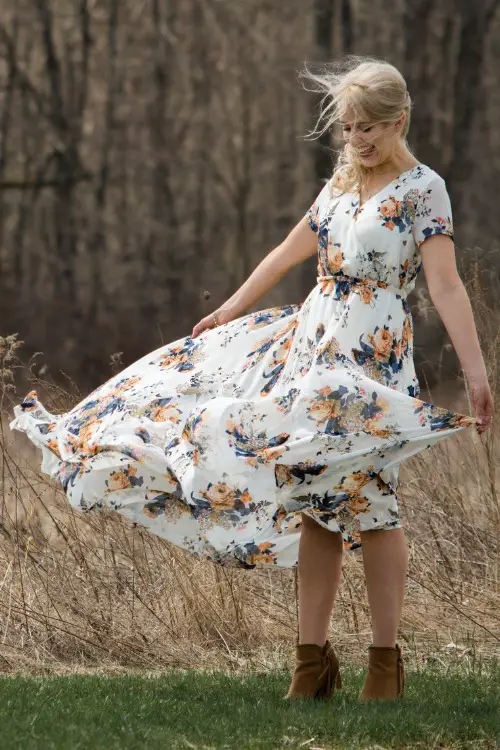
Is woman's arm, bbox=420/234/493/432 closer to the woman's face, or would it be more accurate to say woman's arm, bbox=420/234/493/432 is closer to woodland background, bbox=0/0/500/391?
the woman's face

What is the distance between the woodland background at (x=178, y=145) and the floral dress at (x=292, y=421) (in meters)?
5.55

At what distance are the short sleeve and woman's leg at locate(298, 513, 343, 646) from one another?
83 cm

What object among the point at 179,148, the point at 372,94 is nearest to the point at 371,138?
the point at 372,94

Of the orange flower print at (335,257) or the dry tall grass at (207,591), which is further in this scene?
the dry tall grass at (207,591)

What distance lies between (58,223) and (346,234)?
653cm

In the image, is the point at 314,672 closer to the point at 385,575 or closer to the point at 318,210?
the point at 385,575

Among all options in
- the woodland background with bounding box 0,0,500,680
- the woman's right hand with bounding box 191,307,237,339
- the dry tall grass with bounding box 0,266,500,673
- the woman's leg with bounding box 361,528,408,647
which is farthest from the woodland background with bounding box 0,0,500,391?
the woman's leg with bounding box 361,528,408,647

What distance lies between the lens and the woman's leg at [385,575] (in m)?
3.39

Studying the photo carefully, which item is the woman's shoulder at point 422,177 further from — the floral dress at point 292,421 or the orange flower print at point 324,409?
the orange flower print at point 324,409

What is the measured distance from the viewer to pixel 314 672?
3.48 meters

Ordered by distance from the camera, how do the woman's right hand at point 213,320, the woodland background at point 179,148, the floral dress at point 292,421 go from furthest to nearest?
the woodland background at point 179,148, the woman's right hand at point 213,320, the floral dress at point 292,421

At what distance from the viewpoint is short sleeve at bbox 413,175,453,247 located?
133 inches

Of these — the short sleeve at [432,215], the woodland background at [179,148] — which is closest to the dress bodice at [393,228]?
the short sleeve at [432,215]

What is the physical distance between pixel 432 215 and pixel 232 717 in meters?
1.44
